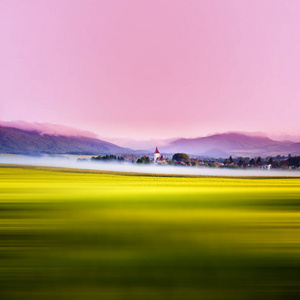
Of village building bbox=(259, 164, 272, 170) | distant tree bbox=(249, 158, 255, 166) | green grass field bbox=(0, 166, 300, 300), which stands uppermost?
distant tree bbox=(249, 158, 255, 166)

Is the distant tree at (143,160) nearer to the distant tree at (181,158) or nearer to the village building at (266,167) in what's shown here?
the distant tree at (181,158)

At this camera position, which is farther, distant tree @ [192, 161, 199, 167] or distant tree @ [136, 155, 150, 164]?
distant tree @ [136, 155, 150, 164]

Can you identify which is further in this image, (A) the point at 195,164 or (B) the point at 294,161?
(A) the point at 195,164

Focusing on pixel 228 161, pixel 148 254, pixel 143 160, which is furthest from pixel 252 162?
pixel 148 254

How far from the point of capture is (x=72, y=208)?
1301 centimetres

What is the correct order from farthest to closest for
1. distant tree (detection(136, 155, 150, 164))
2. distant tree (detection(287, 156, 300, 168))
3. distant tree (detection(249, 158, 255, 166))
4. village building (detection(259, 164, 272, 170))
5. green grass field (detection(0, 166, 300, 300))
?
distant tree (detection(136, 155, 150, 164)) → distant tree (detection(249, 158, 255, 166)) → village building (detection(259, 164, 272, 170)) → distant tree (detection(287, 156, 300, 168)) → green grass field (detection(0, 166, 300, 300))

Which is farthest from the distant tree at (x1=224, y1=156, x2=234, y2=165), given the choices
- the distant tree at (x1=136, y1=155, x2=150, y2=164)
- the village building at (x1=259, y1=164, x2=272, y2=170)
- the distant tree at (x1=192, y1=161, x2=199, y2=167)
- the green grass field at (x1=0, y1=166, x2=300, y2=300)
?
the green grass field at (x1=0, y1=166, x2=300, y2=300)

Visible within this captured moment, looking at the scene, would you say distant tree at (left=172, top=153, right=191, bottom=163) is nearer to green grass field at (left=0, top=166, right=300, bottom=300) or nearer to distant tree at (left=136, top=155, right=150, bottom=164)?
distant tree at (left=136, top=155, right=150, bottom=164)

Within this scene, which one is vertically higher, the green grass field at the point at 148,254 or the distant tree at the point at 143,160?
the distant tree at the point at 143,160

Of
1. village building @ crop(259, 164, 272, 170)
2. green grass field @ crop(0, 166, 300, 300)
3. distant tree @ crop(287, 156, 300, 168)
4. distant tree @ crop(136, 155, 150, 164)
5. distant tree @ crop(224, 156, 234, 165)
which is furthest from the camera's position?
distant tree @ crop(136, 155, 150, 164)

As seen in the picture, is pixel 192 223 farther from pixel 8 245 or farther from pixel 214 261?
pixel 8 245

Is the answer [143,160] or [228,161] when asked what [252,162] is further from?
[143,160]

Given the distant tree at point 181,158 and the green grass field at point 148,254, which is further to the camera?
the distant tree at point 181,158

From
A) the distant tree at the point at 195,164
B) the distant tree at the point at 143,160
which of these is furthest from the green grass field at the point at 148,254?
the distant tree at the point at 143,160
